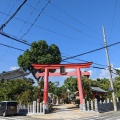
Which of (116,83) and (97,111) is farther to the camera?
(116,83)

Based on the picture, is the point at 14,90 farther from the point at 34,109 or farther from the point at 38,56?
the point at 38,56

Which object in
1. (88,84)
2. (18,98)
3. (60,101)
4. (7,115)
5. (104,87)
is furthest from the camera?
(60,101)

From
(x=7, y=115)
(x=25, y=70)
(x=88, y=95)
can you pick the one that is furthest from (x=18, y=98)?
(x=25, y=70)

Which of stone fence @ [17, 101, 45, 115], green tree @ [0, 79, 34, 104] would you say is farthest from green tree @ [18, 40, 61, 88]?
stone fence @ [17, 101, 45, 115]

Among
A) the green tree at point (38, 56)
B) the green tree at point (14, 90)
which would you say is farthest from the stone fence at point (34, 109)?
the green tree at point (38, 56)

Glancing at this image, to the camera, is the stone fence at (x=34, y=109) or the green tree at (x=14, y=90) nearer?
the stone fence at (x=34, y=109)

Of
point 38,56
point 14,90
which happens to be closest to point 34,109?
point 14,90

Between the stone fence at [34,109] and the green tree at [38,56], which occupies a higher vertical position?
the green tree at [38,56]

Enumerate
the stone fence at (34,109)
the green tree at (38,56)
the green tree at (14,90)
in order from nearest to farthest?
the stone fence at (34,109) < the green tree at (14,90) < the green tree at (38,56)

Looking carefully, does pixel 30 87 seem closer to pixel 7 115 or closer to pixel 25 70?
pixel 7 115

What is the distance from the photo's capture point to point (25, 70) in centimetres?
4506

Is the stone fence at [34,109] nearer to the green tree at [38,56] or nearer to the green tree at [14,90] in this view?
the green tree at [14,90]

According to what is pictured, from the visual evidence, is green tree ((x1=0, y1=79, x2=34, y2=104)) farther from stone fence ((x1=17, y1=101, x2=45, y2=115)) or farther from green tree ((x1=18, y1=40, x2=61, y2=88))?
green tree ((x1=18, y1=40, x2=61, y2=88))

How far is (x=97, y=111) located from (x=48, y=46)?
2362 cm
